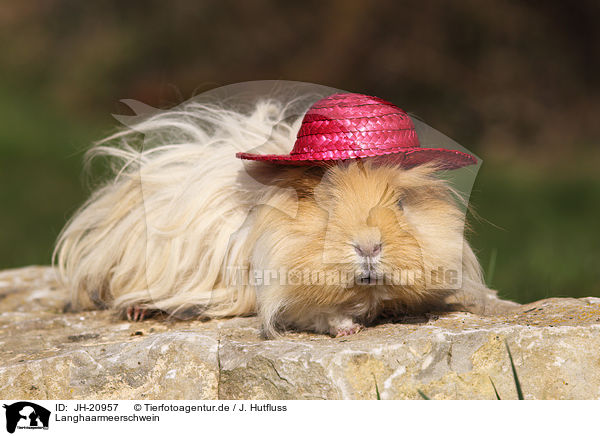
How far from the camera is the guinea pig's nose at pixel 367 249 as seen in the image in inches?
83.6

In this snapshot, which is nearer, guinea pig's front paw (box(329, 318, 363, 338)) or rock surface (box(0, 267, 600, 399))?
rock surface (box(0, 267, 600, 399))

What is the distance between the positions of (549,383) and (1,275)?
10.4ft

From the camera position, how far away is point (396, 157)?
235 centimetres

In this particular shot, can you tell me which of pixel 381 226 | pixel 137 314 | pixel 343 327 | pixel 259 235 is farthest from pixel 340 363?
pixel 137 314

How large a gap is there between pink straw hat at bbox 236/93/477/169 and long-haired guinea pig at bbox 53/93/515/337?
42 millimetres

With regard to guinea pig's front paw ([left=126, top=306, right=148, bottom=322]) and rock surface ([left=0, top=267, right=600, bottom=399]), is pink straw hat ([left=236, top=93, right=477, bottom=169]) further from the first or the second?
guinea pig's front paw ([left=126, top=306, right=148, bottom=322])

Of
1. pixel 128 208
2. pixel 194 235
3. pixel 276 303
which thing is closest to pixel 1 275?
pixel 128 208

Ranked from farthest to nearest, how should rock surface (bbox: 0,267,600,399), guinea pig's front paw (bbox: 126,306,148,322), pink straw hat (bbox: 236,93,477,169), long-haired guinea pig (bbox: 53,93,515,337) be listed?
guinea pig's front paw (bbox: 126,306,148,322)
pink straw hat (bbox: 236,93,477,169)
long-haired guinea pig (bbox: 53,93,515,337)
rock surface (bbox: 0,267,600,399)

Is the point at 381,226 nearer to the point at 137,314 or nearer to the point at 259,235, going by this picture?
the point at 259,235
